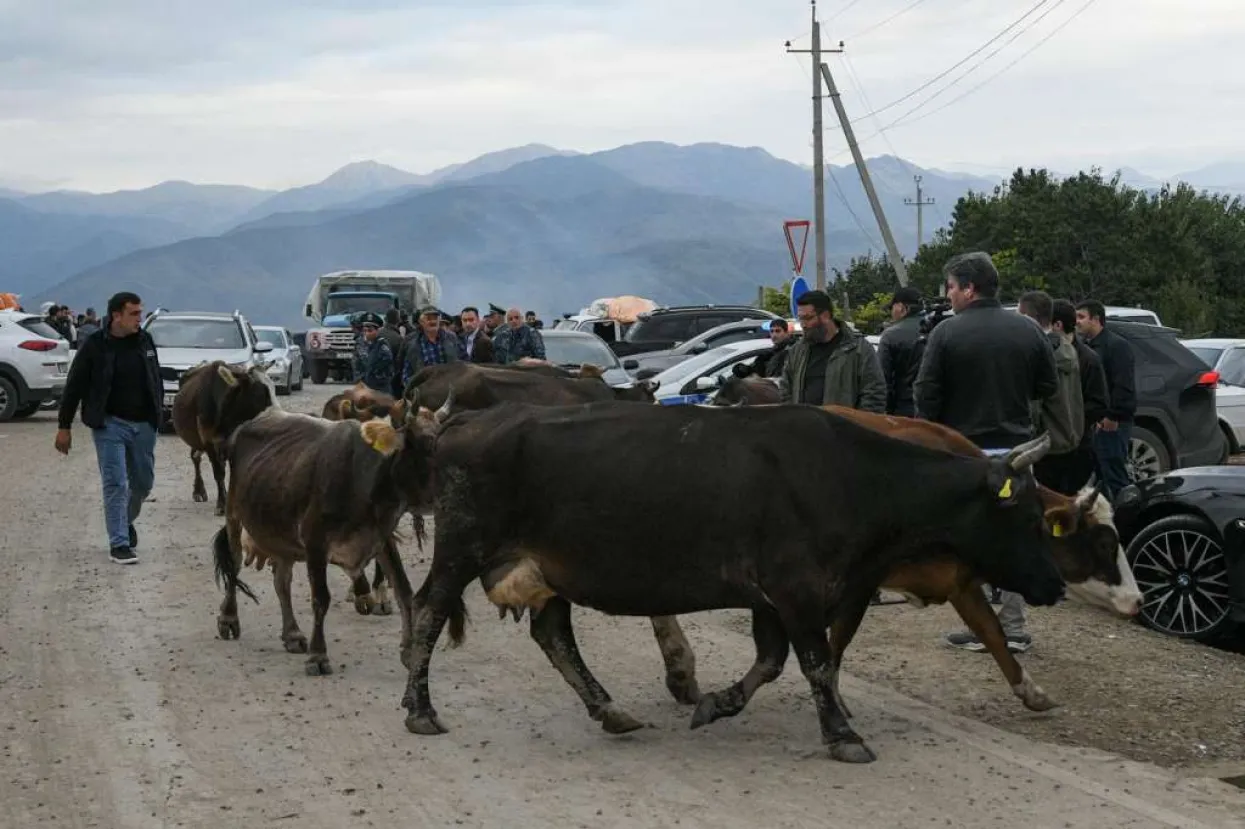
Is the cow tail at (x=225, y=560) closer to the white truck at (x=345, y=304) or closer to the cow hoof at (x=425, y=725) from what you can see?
the cow hoof at (x=425, y=725)

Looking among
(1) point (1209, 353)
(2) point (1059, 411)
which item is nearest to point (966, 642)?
(2) point (1059, 411)

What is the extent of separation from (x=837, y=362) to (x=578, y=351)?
45.9 ft

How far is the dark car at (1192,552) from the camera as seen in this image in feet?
35.3

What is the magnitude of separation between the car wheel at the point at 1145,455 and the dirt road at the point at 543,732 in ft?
18.0

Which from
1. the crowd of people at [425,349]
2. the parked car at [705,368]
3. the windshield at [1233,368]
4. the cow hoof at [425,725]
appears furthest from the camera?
the windshield at [1233,368]

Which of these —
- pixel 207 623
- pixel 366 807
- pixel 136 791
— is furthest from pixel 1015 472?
pixel 207 623

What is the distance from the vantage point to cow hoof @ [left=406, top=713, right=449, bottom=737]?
Result: 8125 millimetres

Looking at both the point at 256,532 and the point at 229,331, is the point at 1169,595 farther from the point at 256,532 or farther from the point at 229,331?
the point at 229,331

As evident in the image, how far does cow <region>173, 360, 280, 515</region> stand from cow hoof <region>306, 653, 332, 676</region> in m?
3.26

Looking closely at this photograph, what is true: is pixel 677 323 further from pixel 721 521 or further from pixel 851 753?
pixel 851 753

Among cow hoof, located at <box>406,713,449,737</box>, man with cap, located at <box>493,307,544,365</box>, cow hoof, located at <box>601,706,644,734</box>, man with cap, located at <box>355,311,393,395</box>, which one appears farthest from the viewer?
man with cap, located at <box>493,307,544,365</box>

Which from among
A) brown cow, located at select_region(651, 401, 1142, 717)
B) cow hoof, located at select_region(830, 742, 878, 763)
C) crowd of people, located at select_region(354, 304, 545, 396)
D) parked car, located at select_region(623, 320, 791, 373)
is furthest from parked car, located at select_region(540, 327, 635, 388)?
cow hoof, located at select_region(830, 742, 878, 763)

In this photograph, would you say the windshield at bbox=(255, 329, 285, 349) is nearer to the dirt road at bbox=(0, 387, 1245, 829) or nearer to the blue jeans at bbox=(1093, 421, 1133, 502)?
the dirt road at bbox=(0, 387, 1245, 829)

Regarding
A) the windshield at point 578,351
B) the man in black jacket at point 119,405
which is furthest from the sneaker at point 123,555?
the windshield at point 578,351
